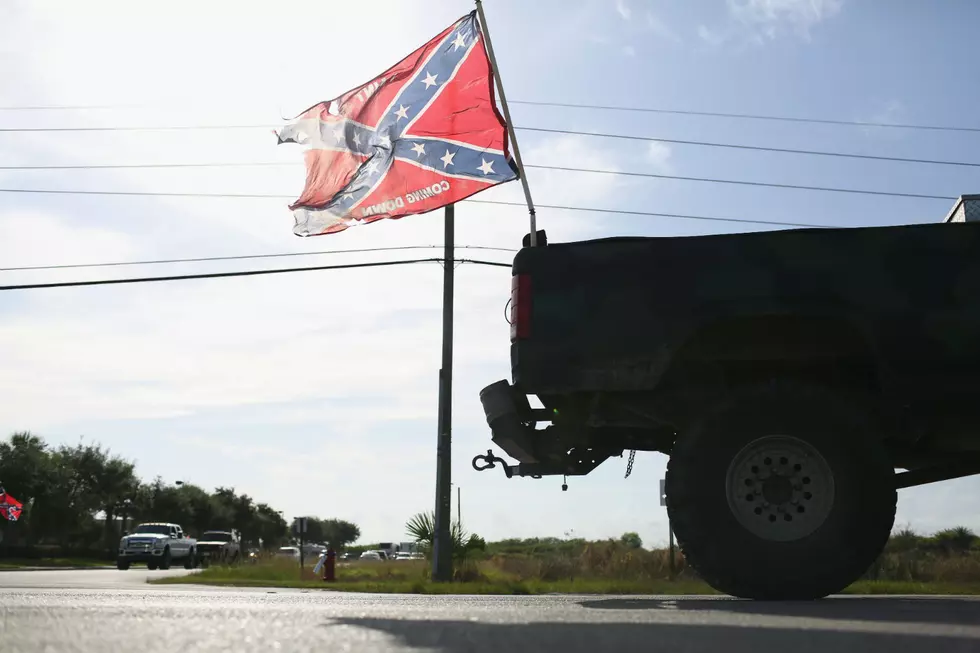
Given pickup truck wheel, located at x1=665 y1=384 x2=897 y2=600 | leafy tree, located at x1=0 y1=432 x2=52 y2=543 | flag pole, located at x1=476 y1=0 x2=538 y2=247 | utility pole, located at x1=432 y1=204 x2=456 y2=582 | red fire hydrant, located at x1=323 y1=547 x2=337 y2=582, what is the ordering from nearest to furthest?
pickup truck wheel, located at x1=665 y1=384 x2=897 y2=600
flag pole, located at x1=476 y1=0 x2=538 y2=247
utility pole, located at x1=432 y1=204 x2=456 y2=582
red fire hydrant, located at x1=323 y1=547 x2=337 y2=582
leafy tree, located at x1=0 y1=432 x2=52 y2=543

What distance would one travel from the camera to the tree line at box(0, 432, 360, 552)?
2281 inches

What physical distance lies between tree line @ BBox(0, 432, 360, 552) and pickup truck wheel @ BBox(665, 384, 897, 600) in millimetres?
44570

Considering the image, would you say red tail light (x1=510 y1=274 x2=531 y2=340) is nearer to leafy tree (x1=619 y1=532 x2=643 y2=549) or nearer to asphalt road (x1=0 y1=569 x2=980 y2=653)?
asphalt road (x1=0 y1=569 x2=980 y2=653)

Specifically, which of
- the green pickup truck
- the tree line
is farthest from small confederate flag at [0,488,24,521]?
the green pickup truck

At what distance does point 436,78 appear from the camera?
1321 cm

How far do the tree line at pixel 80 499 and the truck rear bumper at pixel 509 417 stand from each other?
4322 centimetres

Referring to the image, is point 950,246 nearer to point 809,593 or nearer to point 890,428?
point 890,428

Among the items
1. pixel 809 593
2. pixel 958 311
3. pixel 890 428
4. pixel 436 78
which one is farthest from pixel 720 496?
pixel 436 78

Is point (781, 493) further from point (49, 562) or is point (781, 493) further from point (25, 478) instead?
point (25, 478)

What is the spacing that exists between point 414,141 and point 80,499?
5797cm

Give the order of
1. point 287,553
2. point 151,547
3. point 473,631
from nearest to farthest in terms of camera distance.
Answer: point 473,631
point 151,547
point 287,553

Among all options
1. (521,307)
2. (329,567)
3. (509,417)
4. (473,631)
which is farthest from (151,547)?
(473,631)

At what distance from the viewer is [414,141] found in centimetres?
1336

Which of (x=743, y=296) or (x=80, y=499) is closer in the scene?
(x=743, y=296)
